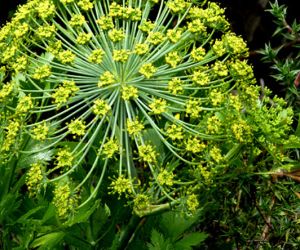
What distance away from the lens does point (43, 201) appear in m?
1.96

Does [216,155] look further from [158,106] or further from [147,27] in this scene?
[147,27]

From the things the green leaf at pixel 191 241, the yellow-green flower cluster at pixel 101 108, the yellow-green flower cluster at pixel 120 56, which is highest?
the yellow-green flower cluster at pixel 120 56

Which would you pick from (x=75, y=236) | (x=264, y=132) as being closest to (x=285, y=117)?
(x=264, y=132)

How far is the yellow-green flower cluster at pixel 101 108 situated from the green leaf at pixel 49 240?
0.43 m

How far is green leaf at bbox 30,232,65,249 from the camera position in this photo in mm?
1911

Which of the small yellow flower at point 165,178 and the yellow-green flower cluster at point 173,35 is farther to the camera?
the yellow-green flower cluster at point 173,35

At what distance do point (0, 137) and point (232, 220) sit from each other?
2.77ft

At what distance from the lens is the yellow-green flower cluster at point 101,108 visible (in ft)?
5.60

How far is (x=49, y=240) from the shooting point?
1921mm

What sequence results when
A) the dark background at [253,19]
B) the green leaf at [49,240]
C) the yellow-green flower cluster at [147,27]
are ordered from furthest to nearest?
1. the dark background at [253,19]
2. the green leaf at [49,240]
3. the yellow-green flower cluster at [147,27]

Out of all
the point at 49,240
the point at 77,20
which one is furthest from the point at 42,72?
the point at 49,240

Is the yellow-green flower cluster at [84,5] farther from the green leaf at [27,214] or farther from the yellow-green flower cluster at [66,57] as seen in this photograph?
the green leaf at [27,214]

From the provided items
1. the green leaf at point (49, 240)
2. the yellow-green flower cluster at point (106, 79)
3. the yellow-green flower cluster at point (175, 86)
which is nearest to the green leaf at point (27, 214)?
the green leaf at point (49, 240)

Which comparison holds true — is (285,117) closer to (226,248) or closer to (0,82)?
(226,248)
